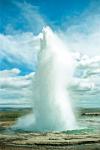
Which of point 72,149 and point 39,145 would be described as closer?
point 72,149

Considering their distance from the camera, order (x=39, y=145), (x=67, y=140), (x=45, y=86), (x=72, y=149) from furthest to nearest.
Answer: (x=45, y=86) → (x=67, y=140) → (x=39, y=145) → (x=72, y=149)

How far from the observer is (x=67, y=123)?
54.0 meters

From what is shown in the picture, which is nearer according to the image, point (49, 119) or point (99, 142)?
point (99, 142)

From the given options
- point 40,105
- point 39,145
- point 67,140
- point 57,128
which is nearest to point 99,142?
point 67,140

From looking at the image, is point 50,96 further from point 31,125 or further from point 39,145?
point 39,145

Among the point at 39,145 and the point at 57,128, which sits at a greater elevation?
the point at 57,128

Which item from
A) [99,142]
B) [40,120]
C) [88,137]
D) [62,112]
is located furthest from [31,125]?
[99,142]

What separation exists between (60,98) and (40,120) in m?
4.65

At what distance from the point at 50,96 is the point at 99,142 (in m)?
19.1

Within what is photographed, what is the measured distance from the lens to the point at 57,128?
2067 inches

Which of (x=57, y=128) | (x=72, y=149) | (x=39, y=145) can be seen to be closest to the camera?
(x=72, y=149)

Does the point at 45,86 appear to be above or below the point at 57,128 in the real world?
above

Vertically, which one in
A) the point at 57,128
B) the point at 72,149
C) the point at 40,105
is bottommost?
the point at 72,149

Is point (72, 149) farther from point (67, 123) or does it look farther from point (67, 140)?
point (67, 123)
